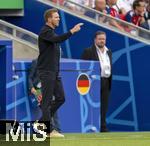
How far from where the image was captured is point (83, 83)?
727 inches

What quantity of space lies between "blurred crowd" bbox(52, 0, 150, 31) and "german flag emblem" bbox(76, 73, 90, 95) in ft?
7.80

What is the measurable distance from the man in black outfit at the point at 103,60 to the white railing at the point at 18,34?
1.15 m

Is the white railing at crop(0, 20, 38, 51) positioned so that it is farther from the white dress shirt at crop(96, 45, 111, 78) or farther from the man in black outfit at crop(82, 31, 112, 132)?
the white dress shirt at crop(96, 45, 111, 78)

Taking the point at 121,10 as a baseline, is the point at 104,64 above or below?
below

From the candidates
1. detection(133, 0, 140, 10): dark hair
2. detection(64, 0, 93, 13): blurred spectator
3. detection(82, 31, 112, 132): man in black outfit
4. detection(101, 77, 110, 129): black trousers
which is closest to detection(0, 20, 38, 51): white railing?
detection(82, 31, 112, 132): man in black outfit

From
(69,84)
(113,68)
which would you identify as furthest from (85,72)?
(113,68)

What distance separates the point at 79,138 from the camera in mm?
15688

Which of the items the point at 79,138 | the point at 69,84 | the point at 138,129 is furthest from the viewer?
the point at 138,129

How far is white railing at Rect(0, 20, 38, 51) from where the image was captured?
19047 mm

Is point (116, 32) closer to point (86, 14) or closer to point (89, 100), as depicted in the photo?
point (86, 14)

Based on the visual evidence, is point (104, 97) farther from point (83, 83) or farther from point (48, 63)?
point (48, 63)

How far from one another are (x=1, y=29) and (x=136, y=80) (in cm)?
335

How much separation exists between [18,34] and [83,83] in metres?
1.88

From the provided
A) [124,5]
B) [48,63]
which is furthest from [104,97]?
[48,63]
